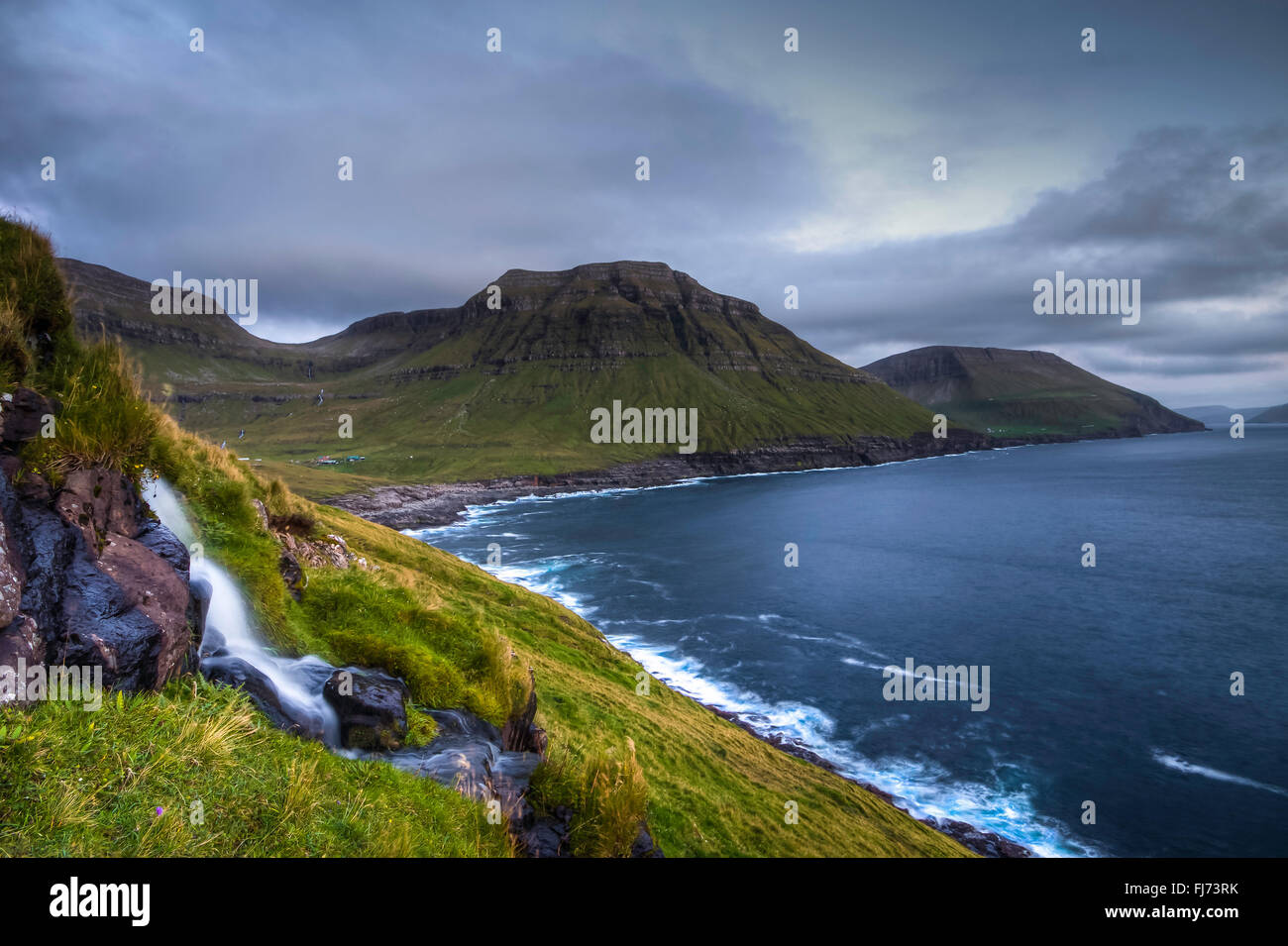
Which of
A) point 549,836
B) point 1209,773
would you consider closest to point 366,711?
point 549,836

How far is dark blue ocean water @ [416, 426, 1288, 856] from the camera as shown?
29969mm

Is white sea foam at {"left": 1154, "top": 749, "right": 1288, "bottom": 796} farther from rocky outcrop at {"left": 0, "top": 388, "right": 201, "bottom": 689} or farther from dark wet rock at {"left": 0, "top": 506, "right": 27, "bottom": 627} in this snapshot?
dark wet rock at {"left": 0, "top": 506, "right": 27, "bottom": 627}

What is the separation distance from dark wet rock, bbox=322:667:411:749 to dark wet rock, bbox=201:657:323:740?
552mm

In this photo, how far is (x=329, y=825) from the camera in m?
6.82

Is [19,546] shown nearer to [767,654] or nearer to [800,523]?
[767,654]

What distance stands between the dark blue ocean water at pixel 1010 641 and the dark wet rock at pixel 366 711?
91.9ft

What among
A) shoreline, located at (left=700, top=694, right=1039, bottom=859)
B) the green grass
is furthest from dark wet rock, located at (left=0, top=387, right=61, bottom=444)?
shoreline, located at (left=700, top=694, right=1039, bottom=859)

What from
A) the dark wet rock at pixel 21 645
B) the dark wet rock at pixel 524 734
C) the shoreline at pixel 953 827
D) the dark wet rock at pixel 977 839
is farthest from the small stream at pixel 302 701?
the dark wet rock at pixel 977 839

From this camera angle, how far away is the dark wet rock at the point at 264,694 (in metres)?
9.29

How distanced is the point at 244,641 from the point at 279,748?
14.8ft

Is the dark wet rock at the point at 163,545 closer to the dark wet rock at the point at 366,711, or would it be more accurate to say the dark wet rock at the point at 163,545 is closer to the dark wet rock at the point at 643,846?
the dark wet rock at the point at 366,711

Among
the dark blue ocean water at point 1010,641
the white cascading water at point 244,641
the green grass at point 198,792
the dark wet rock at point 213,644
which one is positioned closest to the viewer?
the green grass at point 198,792
